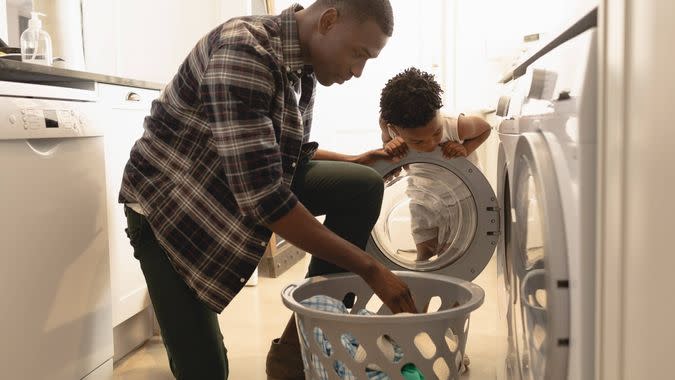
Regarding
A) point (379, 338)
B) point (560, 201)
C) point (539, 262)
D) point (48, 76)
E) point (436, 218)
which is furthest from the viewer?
point (436, 218)

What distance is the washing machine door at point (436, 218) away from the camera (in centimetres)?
194

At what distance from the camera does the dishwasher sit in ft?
4.64

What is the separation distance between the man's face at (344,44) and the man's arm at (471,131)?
0.64 m

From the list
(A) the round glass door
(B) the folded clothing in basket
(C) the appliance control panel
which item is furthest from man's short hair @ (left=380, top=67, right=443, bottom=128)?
(C) the appliance control panel

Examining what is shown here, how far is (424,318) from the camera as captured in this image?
117 centimetres

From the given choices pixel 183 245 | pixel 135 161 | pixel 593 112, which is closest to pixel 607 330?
pixel 593 112

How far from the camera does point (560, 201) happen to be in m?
0.73

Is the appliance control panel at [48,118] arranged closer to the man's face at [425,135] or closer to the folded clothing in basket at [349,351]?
the folded clothing in basket at [349,351]

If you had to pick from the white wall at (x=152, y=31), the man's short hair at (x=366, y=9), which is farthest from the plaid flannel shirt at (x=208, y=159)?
the white wall at (x=152, y=31)

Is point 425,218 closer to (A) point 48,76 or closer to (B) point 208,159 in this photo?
(B) point 208,159

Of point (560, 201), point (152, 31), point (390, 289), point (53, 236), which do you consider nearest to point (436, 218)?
point (390, 289)

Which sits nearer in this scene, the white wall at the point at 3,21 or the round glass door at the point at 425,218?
the round glass door at the point at 425,218

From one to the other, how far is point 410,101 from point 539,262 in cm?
115

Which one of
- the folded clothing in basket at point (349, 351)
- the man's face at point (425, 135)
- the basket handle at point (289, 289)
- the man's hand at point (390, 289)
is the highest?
the man's face at point (425, 135)
